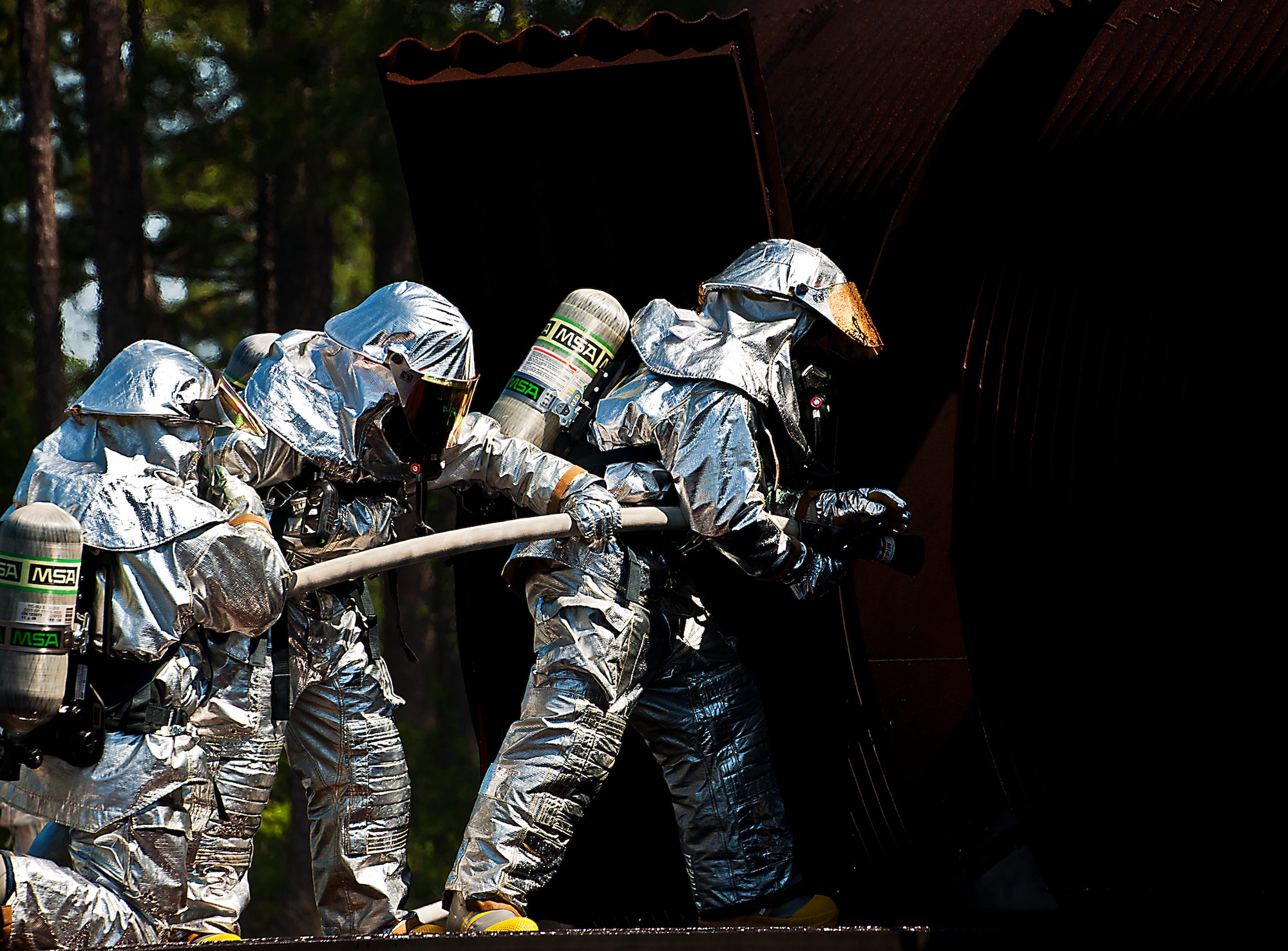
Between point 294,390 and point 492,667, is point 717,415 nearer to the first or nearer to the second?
point 294,390

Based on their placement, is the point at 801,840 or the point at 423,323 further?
the point at 801,840

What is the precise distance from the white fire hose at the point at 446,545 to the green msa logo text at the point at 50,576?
0.79 meters

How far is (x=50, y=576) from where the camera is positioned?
363 centimetres

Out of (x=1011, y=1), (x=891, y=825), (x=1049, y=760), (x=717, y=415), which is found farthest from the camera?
(x=1011, y=1)

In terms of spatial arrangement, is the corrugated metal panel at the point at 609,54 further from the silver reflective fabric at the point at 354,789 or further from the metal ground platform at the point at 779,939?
the metal ground platform at the point at 779,939

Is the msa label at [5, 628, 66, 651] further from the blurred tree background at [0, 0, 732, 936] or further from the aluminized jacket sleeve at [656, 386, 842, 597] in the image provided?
the blurred tree background at [0, 0, 732, 936]

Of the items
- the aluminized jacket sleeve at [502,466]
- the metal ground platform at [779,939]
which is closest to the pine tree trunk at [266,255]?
the aluminized jacket sleeve at [502,466]

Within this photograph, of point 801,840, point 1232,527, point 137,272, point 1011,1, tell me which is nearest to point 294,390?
point 801,840

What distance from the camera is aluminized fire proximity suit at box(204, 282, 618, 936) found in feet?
15.5

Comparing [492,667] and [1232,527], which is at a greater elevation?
[1232,527]

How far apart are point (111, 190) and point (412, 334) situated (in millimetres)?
8248

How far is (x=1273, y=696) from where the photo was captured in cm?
386

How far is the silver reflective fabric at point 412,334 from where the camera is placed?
4770mm

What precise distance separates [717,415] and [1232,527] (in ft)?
5.15
